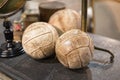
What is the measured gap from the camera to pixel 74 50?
70cm

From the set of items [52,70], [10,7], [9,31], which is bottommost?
[52,70]

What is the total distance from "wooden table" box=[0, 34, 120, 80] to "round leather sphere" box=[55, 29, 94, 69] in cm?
4

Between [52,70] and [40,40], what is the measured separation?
0.12 meters

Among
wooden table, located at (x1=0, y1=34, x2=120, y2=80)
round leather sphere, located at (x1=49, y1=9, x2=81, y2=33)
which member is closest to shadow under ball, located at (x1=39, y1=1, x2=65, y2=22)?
round leather sphere, located at (x1=49, y1=9, x2=81, y2=33)

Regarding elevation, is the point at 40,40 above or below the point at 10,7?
below

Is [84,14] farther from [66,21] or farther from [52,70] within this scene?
[52,70]

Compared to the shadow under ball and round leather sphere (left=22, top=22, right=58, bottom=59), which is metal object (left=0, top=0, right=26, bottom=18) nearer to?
round leather sphere (left=22, top=22, right=58, bottom=59)

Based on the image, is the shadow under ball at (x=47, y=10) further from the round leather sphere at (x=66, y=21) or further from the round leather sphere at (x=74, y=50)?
the round leather sphere at (x=74, y=50)

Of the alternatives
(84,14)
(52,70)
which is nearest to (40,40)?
(52,70)

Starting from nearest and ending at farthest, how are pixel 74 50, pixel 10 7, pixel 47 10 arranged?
1. pixel 74 50
2. pixel 10 7
3. pixel 47 10

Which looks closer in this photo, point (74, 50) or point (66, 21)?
point (74, 50)

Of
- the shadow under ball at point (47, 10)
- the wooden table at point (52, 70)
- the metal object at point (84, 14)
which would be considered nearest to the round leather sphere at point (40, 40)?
the wooden table at point (52, 70)

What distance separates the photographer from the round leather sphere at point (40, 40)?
0.75m

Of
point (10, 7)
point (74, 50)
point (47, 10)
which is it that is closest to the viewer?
point (74, 50)
